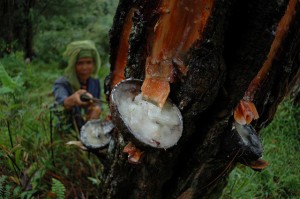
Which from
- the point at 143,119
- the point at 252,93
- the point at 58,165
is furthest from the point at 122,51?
the point at 58,165

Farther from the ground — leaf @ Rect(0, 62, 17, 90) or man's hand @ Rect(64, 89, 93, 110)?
leaf @ Rect(0, 62, 17, 90)

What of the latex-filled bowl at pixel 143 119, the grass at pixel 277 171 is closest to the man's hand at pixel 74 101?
the grass at pixel 277 171

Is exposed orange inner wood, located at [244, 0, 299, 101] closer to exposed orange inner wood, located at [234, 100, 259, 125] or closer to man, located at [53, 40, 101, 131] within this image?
exposed orange inner wood, located at [234, 100, 259, 125]

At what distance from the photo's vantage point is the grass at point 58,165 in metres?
2.40

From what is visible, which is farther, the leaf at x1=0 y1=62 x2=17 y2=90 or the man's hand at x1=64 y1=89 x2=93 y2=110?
the man's hand at x1=64 y1=89 x2=93 y2=110

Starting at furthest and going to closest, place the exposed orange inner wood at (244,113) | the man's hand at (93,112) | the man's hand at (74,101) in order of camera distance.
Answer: the man's hand at (93,112) < the man's hand at (74,101) < the exposed orange inner wood at (244,113)

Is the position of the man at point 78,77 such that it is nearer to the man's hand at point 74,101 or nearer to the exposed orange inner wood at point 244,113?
the man's hand at point 74,101

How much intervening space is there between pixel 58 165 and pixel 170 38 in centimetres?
178

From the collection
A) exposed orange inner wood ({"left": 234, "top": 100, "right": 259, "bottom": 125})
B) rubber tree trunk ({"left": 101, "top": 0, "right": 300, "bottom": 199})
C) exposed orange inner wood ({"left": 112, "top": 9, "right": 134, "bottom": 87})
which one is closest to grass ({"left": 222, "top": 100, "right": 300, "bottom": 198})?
rubber tree trunk ({"left": 101, "top": 0, "right": 300, "bottom": 199})

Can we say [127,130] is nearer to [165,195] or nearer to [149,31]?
[149,31]

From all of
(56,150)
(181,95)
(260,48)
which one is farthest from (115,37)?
(56,150)

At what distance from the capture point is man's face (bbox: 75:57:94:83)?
381 cm

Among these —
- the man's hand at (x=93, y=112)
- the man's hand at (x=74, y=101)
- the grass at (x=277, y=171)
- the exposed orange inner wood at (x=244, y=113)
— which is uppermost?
the exposed orange inner wood at (x=244, y=113)

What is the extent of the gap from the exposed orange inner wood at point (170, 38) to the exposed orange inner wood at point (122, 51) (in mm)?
285
